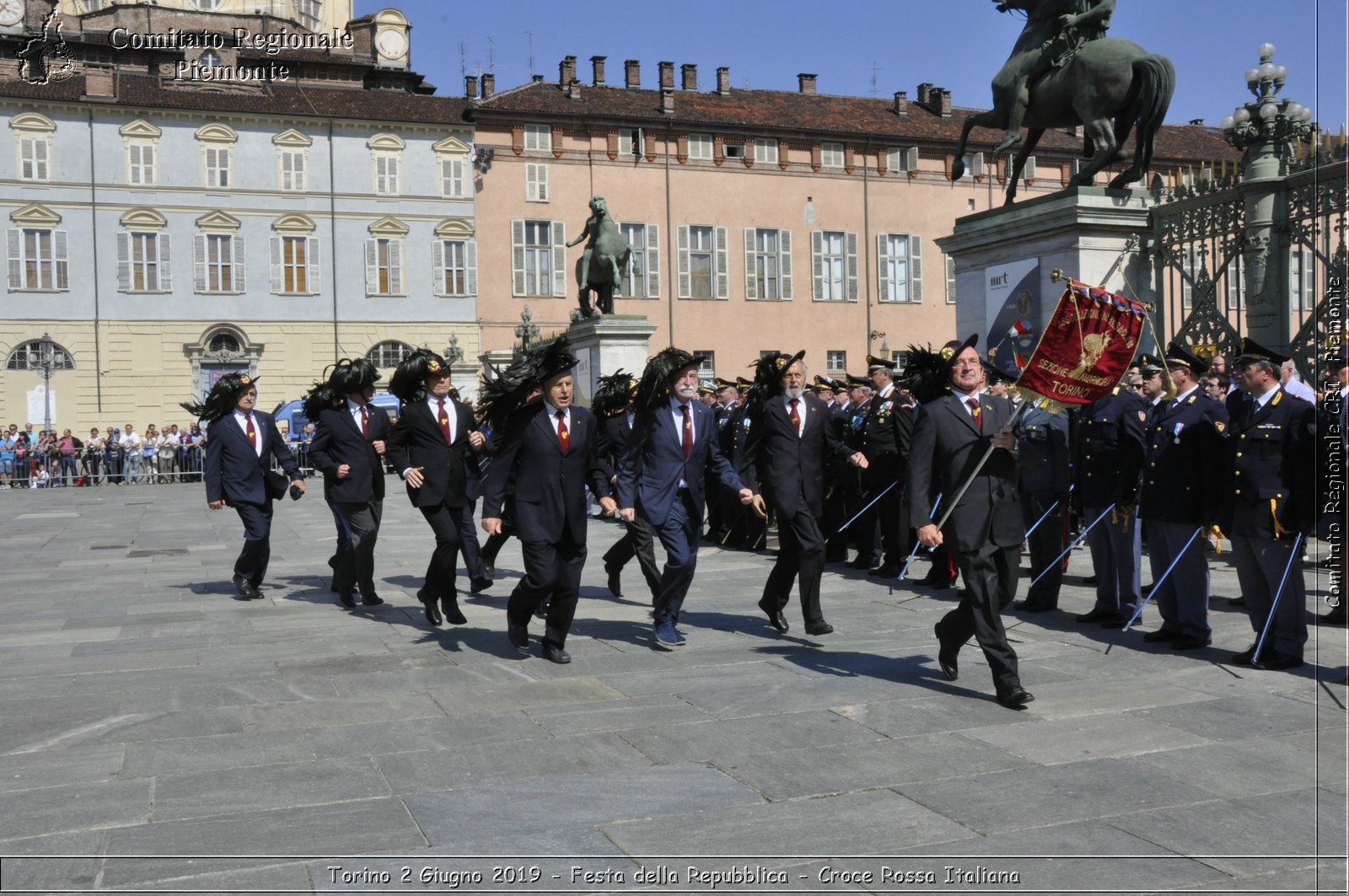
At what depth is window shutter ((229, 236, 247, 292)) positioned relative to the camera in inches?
1745

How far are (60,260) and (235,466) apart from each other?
3588 cm

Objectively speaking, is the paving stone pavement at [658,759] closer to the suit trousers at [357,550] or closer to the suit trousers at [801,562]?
the suit trousers at [801,562]

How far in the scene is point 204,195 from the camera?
44.1 metres

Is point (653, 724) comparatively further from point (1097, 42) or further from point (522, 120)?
point (522, 120)

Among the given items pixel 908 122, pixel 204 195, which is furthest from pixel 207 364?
pixel 908 122

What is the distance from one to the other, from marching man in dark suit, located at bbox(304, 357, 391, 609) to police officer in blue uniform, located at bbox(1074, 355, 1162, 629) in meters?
5.31

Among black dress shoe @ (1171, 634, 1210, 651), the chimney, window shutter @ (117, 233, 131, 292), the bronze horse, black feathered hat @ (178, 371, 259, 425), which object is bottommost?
black dress shoe @ (1171, 634, 1210, 651)

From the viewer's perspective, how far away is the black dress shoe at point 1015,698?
6555 millimetres

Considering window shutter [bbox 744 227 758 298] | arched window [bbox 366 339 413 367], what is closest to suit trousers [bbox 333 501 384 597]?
arched window [bbox 366 339 413 367]

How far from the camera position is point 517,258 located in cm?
4750

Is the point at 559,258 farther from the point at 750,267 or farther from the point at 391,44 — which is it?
the point at 391,44

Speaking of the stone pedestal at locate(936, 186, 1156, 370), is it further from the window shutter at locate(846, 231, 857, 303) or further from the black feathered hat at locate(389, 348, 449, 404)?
the window shutter at locate(846, 231, 857, 303)

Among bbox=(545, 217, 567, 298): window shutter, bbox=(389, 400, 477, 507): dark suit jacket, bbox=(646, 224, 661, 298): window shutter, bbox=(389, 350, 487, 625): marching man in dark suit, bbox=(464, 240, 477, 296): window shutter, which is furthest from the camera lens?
bbox=(646, 224, 661, 298): window shutter

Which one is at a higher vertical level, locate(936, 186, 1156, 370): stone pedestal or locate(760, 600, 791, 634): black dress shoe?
locate(936, 186, 1156, 370): stone pedestal
